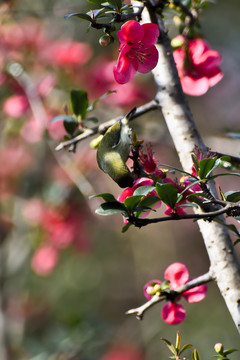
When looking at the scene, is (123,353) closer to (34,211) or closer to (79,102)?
(34,211)

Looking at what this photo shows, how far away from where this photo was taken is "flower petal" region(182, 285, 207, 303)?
0.68 m

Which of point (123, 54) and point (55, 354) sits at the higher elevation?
point (123, 54)

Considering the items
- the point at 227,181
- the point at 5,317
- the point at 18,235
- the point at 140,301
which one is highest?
the point at 18,235

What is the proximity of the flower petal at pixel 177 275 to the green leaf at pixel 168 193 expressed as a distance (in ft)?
0.69

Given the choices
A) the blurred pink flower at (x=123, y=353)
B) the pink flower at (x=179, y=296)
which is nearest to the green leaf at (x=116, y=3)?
the pink flower at (x=179, y=296)

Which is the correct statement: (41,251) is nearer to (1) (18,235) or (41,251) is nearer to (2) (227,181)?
(1) (18,235)

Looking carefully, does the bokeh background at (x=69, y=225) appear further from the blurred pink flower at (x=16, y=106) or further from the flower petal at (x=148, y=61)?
the flower petal at (x=148, y=61)

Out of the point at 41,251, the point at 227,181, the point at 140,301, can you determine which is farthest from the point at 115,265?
the point at 41,251

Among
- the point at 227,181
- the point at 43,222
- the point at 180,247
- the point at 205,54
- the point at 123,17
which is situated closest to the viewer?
the point at 123,17

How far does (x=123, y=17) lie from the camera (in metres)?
0.58

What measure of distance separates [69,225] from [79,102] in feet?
3.86

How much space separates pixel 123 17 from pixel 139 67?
0.07 meters

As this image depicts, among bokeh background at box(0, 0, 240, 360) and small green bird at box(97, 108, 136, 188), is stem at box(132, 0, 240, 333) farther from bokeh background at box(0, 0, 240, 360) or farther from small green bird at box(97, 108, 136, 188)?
bokeh background at box(0, 0, 240, 360)

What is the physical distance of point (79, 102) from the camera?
83 centimetres
